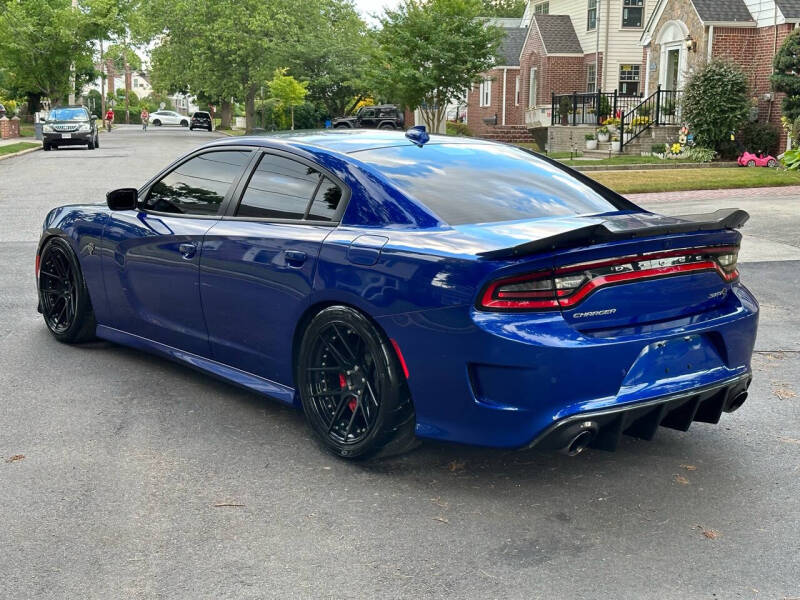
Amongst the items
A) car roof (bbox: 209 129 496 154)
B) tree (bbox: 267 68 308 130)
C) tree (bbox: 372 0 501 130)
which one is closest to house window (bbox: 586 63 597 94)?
tree (bbox: 372 0 501 130)

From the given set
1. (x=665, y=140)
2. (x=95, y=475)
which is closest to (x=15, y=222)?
(x=95, y=475)

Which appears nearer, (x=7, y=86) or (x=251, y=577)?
(x=251, y=577)

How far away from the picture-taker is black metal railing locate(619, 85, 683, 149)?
30109 millimetres

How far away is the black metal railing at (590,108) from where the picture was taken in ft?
109

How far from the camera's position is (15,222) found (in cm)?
1444

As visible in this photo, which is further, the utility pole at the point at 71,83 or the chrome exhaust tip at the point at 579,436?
the utility pole at the point at 71,83

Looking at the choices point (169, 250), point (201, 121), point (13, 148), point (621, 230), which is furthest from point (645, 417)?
point (201, 121)

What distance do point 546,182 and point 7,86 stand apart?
71.7 m

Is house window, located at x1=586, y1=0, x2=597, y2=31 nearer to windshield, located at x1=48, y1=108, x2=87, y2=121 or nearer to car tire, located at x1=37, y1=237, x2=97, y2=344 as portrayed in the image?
windshield, located at x1=48, y1=108, x2=87, y2=121

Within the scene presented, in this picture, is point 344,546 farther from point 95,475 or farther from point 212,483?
point 95,475

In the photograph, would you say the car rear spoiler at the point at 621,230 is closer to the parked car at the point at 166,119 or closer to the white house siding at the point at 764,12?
the white house siding at the point at 764,12

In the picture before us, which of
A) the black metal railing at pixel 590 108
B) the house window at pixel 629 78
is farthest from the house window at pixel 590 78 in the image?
the black metal railing at pixel 590 108

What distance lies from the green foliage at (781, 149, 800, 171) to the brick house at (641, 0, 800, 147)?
3.00m

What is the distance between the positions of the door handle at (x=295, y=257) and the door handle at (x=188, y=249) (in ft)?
2.78
